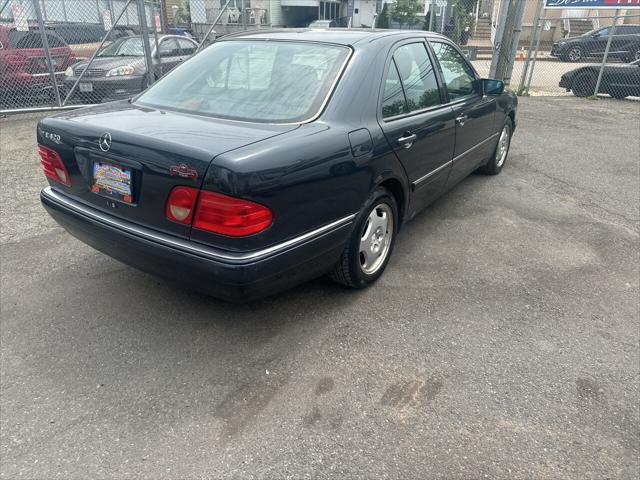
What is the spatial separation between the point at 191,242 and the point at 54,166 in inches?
47.6

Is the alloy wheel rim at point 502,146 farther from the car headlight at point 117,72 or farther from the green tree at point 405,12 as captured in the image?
the green tree at point 405,12

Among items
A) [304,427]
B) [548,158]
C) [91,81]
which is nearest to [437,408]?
[304,427]

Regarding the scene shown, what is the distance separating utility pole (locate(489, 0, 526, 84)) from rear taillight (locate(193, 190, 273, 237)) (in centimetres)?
1031

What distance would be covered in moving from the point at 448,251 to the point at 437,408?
1.87 metres

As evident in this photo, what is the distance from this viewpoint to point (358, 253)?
3209 mm

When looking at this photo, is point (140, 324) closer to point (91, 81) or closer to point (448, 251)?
point (448, 251)

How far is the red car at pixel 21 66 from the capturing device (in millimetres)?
8312

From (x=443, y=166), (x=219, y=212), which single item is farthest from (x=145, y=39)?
(x=219, y=212)

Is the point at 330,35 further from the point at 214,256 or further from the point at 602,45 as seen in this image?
the point at 602,45

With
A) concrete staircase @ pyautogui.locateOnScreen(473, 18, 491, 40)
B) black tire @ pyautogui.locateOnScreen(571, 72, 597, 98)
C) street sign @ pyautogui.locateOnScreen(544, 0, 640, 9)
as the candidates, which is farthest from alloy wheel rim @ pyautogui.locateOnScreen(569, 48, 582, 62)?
concrete staircase @ pyautogui.locateOnScreen(473, 18, 491, 40)

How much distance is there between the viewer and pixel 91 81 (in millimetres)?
8828

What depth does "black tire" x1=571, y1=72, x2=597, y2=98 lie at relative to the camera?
40.9 ft

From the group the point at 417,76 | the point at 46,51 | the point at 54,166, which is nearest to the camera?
the point at 54,166

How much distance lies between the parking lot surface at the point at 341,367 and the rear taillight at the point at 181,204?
0.81 m
